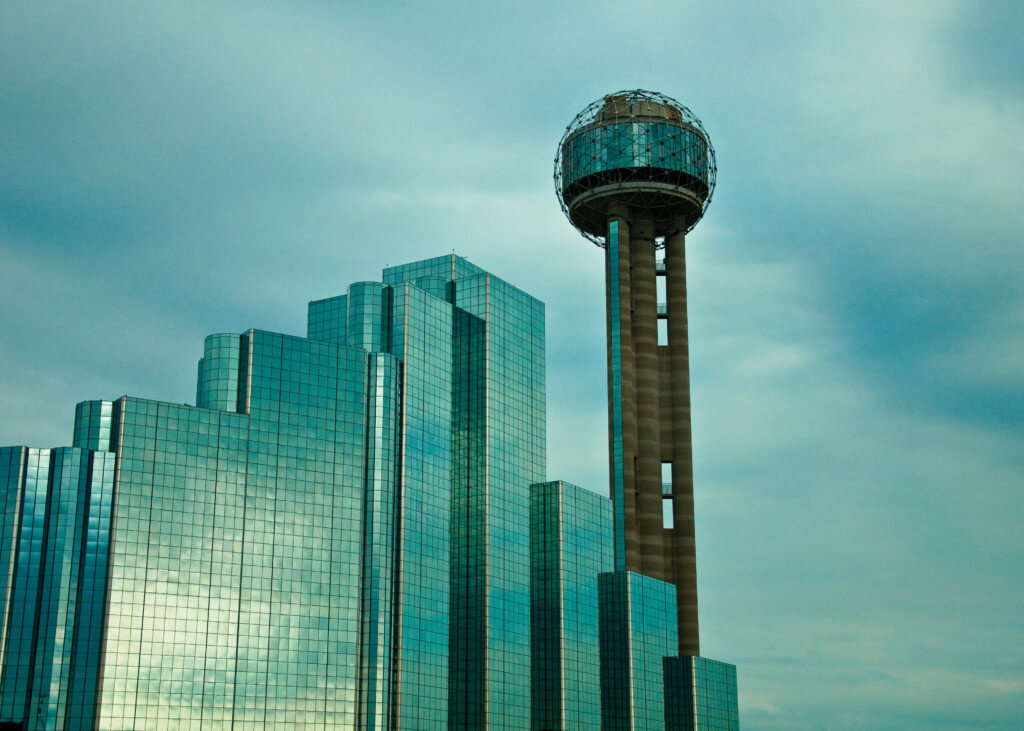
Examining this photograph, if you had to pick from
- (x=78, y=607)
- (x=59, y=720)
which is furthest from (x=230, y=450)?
(x=59, y=720)

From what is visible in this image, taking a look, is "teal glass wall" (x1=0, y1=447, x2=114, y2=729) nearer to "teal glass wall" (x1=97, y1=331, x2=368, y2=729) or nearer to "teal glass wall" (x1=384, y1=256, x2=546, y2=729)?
"teal glass wall" (x1=97, y1=331, x2=368, y2=729)

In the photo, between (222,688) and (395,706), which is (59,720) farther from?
(395,706)

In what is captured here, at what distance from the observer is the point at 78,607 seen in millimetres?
125438

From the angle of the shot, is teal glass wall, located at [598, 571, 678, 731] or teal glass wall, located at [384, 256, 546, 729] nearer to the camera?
teal glass wall, located at [384, 256, 546, 729]

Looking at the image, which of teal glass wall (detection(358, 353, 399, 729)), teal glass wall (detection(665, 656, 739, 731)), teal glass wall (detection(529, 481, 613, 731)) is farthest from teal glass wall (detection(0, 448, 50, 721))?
teal glass wall (detection(665, 656, 739, 731))

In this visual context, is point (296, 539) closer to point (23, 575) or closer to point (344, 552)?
point (344, 552)

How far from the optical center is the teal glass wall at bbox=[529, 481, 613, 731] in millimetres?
167000

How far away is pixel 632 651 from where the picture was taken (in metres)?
177

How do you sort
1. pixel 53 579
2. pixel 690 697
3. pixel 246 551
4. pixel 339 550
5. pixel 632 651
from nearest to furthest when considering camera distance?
1. pixel 53 579
2. pixel 246 551
3. pixel 339 550
4. pixel 632 651
5. pixel 690 697

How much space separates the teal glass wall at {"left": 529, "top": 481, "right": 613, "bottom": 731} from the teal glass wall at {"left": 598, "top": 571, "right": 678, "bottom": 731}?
2.67m

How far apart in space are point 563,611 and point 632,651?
14526mm

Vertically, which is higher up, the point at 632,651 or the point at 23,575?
the point at 23,575

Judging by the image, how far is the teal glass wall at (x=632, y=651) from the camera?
175 metres

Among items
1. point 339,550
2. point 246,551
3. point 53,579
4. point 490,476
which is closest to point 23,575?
point 53,579
